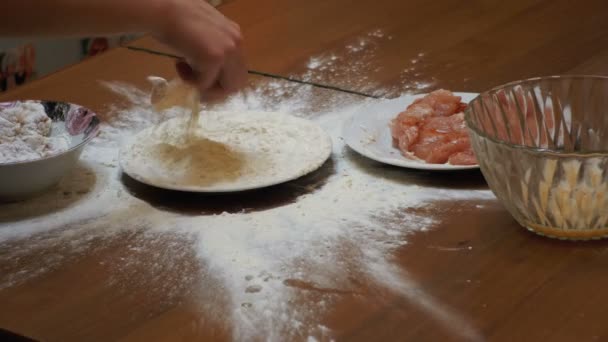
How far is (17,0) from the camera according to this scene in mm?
1261

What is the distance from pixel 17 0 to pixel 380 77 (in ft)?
2.77

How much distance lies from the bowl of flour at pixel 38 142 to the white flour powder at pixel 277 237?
0.04m

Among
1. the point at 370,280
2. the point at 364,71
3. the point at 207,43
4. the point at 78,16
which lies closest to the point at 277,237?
the point at 370,280

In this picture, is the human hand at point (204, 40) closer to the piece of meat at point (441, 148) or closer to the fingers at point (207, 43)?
the fingers at point (207, 43)

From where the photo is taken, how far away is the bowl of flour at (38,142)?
1.42 metres

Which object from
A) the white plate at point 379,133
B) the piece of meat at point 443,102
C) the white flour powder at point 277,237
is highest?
the piece of meat at point 443,102

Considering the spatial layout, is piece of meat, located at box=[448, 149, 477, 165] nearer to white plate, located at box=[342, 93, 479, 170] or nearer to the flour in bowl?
white plate, located at box=[342, 93, 479, 170]

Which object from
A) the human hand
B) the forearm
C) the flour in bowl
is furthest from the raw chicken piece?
the flour in bowl

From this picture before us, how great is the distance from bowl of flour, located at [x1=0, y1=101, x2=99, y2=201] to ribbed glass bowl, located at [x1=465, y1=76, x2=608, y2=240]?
662 mm

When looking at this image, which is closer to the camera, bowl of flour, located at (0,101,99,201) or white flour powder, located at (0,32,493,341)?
white flour powder, located at (0,32,493,341)

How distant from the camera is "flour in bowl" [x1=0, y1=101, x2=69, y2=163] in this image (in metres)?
1.49

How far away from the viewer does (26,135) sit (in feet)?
5.01

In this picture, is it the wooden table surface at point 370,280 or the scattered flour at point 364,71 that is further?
the scattered flour at point 364,71

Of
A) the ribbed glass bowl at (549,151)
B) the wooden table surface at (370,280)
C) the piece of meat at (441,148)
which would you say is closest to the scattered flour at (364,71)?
the wooden table surface at (370,280)
